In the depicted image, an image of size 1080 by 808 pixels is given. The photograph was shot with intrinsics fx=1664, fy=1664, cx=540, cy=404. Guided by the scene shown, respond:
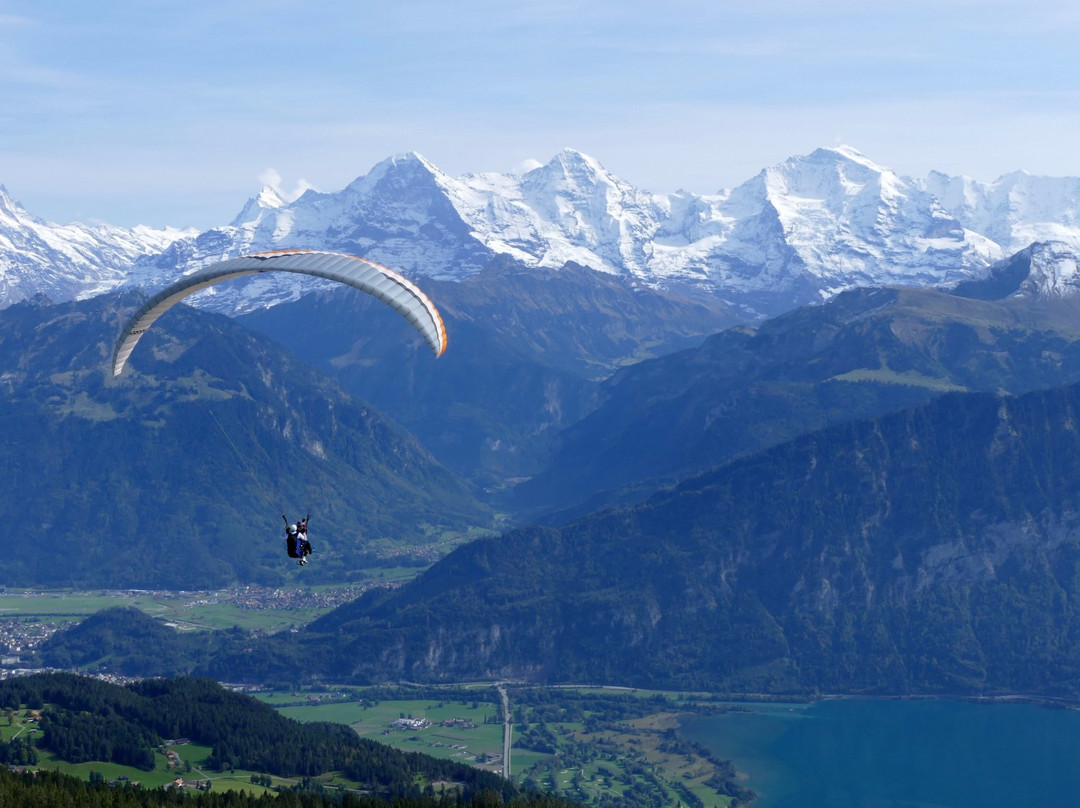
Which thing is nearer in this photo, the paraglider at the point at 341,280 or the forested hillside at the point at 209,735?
the paraglider at the point at 341,280

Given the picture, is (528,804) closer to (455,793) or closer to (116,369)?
(455,793)

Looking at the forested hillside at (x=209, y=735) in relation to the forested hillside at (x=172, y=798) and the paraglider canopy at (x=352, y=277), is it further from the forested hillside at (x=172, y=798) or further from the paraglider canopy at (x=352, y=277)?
the paraglider canopy at (x=352, y=277)

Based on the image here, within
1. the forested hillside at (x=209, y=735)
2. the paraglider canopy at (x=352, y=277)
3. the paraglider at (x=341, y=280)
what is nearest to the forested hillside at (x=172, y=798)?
the forested hillside at (x=209, y=735)

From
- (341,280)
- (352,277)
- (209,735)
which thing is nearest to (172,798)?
(209,735)

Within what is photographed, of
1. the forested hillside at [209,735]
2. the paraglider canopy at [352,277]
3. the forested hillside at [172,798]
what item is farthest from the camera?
the forested hillside at [209,735]

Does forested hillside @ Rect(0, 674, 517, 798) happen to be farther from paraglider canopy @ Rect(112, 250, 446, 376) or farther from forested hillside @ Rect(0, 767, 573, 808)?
paraglider canopy @ Rect(112, 250, 446, 376)

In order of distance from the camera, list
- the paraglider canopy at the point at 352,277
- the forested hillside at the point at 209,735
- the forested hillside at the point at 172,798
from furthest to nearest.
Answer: the forested hillside at the point at 209,735, the forested hillside at the point at 172,798, the paraglider canopy at the point at 352,277

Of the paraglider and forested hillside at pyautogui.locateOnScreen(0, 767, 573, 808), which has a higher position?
the paraglider

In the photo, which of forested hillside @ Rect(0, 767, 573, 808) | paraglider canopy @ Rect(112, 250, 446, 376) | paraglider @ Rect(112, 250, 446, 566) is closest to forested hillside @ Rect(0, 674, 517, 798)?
forested hillside @ Rect(0, 767, 573, 808)

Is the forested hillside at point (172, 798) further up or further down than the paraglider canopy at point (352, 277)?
further down

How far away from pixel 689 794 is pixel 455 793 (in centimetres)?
4458

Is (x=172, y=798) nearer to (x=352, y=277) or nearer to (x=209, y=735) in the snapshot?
(x=209, y=735)

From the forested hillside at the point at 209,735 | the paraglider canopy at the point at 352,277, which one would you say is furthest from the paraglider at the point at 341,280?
the forested hillside at the point at 209,735

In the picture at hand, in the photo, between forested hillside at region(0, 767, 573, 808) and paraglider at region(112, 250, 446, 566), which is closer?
paraglider at region(112, 250, 446, 566)
